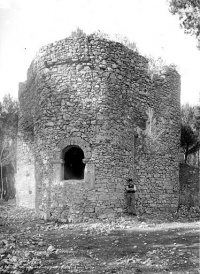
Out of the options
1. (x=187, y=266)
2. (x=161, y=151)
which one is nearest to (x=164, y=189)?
(x=161, y=151)

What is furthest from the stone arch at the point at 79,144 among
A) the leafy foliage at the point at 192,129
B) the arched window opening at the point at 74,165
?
the leafy foliage at the point at 192,129

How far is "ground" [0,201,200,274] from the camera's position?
5.88 m

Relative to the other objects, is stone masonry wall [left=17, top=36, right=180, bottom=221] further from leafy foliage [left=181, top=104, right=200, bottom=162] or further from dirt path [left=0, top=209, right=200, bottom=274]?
leafy foliage [left=181, top=104, right=200, bottom=162]

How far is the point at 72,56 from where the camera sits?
11.4 meters

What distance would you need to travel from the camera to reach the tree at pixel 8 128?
24.3 m

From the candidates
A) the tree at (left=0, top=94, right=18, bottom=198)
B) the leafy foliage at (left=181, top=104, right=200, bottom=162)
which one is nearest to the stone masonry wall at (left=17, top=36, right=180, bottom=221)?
the leafy foliage at (left=181, top=104, right=200, bottom=162)

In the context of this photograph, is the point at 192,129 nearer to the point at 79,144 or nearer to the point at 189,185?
the point at 189,185

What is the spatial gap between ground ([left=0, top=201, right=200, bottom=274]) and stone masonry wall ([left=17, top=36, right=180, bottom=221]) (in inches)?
31.1

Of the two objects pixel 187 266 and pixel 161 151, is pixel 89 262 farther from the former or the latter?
pixel 161 151

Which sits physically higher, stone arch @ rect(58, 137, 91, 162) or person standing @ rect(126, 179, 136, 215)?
stone arch @ rect(58, 137, 91, 162)

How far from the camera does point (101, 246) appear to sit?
7.54 meters

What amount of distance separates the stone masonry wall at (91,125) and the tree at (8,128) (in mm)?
12232

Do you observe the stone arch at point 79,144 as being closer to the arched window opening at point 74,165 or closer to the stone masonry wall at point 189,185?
the arched window opening at point 74,165

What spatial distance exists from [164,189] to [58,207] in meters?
4.55
